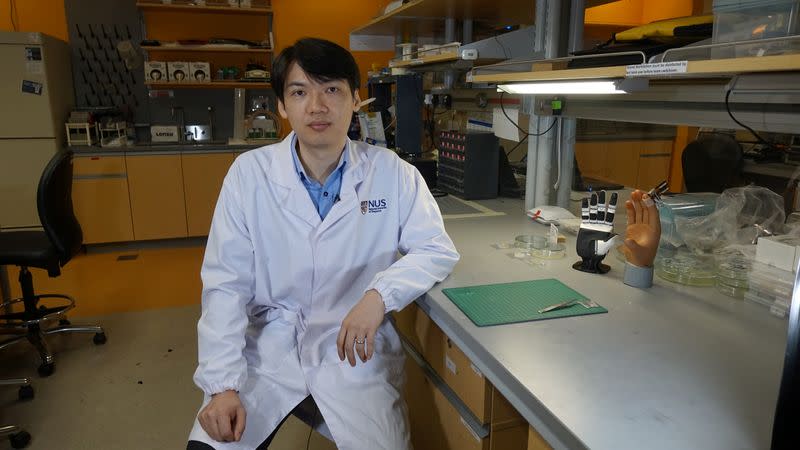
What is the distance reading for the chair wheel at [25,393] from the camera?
7.52 feet

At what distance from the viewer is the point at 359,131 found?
3.57m

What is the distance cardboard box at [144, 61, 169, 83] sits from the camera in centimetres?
446

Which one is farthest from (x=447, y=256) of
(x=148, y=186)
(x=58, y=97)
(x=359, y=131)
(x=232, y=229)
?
(x=58, y=97)

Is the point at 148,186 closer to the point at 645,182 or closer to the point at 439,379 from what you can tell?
the point at 439,379

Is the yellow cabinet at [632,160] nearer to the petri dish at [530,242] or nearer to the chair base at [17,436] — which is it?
the petri dish at [530,242]

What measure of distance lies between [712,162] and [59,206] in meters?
3.70

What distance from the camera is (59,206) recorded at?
2631 mm

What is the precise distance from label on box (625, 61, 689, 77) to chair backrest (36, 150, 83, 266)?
2564mm

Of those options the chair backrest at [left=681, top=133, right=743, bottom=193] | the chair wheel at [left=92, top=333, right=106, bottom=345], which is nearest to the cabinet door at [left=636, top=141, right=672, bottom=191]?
the chair backrest at [left=681, top=133, right=743, bottom=193]

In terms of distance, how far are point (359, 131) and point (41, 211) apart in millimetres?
1858

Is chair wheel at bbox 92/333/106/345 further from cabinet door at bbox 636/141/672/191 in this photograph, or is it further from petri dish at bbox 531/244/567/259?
cabinet door at bbox 636/141/672/191

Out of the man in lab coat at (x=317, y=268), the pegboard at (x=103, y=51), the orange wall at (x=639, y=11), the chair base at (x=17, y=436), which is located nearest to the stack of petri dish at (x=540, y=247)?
the man in lab coat at (x=317, y=268)

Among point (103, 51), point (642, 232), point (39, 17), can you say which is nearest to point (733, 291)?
point (642, 232)

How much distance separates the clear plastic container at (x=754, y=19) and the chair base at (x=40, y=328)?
115 inches
